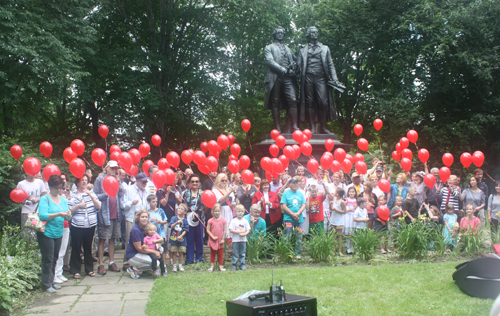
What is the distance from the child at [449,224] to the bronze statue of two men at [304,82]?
13.9 ft

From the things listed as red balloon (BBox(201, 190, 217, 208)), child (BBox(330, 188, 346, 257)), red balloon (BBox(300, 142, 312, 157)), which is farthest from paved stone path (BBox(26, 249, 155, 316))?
red balloon (BBox(300, 142, 312, 157))

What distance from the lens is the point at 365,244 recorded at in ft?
23.5

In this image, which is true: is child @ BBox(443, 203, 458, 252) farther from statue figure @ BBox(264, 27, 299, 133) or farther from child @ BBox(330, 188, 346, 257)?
statue figure @ BBox(264, 27, 299, 133)

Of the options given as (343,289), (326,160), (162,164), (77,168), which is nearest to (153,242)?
(77,168)

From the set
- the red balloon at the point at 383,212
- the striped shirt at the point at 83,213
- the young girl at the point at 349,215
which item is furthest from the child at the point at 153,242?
the red balloon at the point at 383,212

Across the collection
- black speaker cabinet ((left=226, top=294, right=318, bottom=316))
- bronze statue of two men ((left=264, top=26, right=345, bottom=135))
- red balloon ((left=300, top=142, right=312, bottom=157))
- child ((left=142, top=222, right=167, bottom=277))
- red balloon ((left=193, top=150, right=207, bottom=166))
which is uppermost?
bronze statue of two men ((left=264, top=26, right=345, bottom=135))

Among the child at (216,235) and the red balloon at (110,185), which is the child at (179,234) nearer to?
the child at (216,235)

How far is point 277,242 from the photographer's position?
7414 millimetres

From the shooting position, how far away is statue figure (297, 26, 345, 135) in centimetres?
1147

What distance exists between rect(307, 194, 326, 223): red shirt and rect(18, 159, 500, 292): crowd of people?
0.06ft

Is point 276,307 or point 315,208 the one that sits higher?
point 315,208

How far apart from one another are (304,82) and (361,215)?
4.83 meters

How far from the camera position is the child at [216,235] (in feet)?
22.7

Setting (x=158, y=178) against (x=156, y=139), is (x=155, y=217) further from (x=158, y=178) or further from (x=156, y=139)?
(x=156, y=139)
